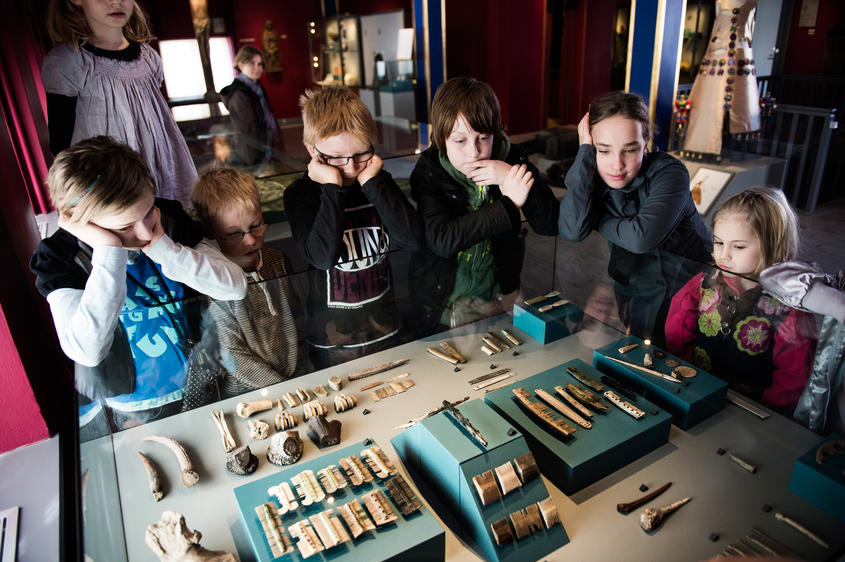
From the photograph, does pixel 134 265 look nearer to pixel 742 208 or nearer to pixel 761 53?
pixel 742 208

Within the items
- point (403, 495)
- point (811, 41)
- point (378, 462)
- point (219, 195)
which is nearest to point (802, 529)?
point (403, 495)

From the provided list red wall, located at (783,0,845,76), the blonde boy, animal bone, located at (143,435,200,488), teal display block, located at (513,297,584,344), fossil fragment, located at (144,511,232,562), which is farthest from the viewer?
red wall, located at (783,0,845,76)

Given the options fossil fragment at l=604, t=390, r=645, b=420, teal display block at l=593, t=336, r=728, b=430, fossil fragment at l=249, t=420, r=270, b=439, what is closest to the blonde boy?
fossil fragment at l=249, t=420, r=270, b=439

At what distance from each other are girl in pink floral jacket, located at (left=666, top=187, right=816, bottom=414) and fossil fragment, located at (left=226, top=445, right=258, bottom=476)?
1.80 meters

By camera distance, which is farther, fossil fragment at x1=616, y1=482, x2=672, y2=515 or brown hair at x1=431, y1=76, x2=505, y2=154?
brown hair at x1=431, y1=76, x2=505, y2=154

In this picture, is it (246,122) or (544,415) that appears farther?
(246,122)

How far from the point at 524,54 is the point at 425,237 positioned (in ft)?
31.8

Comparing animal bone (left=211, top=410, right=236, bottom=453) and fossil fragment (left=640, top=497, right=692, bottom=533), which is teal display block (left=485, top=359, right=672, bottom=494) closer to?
fossil fragment (left=640, top=497, right=692, bottom=533)

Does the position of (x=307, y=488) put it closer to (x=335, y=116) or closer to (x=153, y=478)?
(x=153, y=478)

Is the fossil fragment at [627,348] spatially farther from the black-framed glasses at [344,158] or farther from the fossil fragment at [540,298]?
the black-framed glasses at [344,158]

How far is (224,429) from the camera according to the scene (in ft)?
7.43

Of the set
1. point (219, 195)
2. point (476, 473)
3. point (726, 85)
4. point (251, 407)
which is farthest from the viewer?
point (726, 85)

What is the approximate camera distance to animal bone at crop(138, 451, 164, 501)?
1.98 m

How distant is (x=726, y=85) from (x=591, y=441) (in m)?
5.39
